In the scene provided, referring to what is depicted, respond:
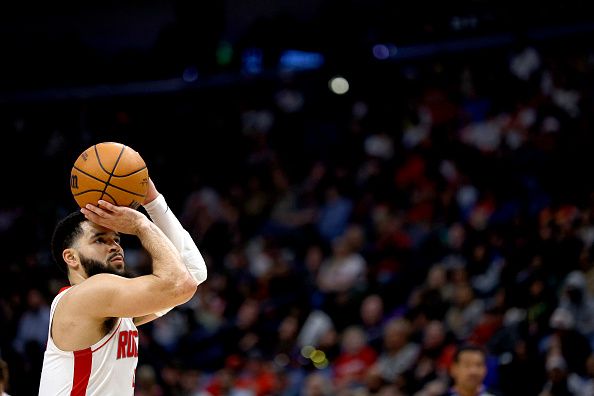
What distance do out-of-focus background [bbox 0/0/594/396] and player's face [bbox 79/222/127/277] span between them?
433 centimetres

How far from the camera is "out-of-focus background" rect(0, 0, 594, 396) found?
29.7ft

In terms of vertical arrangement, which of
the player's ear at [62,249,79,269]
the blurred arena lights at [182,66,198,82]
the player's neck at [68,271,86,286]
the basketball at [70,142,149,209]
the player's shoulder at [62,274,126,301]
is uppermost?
the blurred arena lights at [182,66,198,82]

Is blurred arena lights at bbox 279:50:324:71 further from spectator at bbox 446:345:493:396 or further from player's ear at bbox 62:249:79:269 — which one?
player's ear at bbox 62:249:79:269

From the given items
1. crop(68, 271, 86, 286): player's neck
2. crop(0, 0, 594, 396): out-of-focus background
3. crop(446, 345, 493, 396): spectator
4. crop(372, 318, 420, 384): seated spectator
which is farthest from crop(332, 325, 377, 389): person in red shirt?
crop(68, 271, 86, 286): player's neck

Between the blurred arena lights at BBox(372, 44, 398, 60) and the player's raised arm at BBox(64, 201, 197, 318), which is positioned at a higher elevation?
the blurred arena lights at BBox(372, 44, 398, 60)

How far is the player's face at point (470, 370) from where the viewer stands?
19.3 feet

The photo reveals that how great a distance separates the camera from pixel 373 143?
40.5ft

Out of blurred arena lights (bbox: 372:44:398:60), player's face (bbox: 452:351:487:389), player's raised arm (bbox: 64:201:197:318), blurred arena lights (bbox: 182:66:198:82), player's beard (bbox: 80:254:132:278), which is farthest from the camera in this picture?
blurred arena lights (bbox: 182:66:198:82)

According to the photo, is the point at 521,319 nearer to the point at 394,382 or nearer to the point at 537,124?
the point at 394,382

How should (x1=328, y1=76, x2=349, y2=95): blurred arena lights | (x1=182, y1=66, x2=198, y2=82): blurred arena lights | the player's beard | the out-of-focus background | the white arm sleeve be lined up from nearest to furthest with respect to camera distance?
the player's beard < the white arm sleeve < the out-of-focus background < (x1=328, y1=76, x2=349, y2=95): blurred arena lights < (x1=182, y1=66, x2=198, y2=82): blurred arena lights

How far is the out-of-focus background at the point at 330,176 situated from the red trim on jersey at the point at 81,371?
14.4 feet

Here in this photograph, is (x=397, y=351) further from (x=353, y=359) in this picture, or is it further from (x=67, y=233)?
(x=67, y=233)

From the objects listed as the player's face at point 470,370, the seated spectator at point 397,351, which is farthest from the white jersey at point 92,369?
the seated spectator at point 397,351

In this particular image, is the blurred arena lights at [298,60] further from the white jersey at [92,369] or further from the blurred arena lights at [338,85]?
the white jersey at [92,369]
